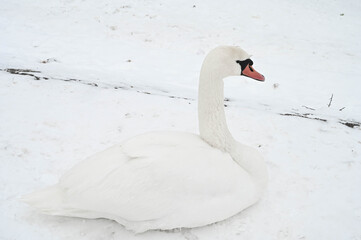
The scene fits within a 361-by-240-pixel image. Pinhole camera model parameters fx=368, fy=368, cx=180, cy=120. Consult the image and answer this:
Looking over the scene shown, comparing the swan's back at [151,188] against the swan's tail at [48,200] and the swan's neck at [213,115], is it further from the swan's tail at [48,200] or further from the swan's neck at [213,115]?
the swan's neck at [213,115]

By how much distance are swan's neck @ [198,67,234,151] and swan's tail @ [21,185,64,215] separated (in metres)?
1.18

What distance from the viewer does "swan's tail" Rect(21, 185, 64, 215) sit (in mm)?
2582

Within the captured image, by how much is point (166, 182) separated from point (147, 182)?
13cm

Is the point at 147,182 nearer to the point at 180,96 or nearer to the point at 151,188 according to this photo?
the point at 151,188

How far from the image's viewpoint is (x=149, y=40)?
7.59 m

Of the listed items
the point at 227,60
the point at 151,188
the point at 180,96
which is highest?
the point at 227,60

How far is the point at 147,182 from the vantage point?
8.04 feet

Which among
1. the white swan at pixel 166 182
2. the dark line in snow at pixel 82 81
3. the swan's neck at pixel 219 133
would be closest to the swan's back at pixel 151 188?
the white swan at pixel 166 182

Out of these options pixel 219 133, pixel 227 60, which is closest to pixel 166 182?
pixel 219 133

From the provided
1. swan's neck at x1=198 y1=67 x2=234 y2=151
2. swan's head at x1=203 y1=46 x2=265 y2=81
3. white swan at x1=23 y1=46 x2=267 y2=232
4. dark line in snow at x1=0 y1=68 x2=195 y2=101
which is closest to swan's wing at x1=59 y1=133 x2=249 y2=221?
white swan at x1=23 y1=46 x2=267 y2=232

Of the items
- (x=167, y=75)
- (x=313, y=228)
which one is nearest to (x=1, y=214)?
(x=313, y=228)

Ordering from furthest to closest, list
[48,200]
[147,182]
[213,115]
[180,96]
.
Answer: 1. [180,96]
2. [213,115]
3. [48,200]
4. [147,182]

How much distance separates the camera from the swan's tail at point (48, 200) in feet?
8.47

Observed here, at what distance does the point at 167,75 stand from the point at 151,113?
6.22 ft
